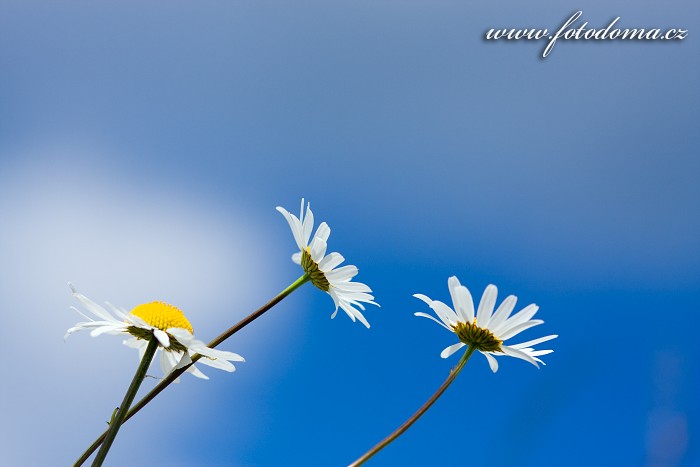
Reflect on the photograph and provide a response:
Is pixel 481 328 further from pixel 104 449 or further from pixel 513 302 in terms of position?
pixel 104 449

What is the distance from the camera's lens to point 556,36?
201 inches

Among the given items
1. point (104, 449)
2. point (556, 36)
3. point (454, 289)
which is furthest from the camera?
point (556, 36)

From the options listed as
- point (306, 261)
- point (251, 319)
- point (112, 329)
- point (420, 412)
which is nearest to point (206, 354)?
point (251, 319)

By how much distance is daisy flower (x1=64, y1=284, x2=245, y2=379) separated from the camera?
0.98 meters

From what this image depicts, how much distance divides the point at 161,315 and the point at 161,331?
13 centimetres

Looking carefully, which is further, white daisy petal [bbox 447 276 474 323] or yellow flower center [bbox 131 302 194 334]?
white daisy petal [bbox 447 276 474 323]

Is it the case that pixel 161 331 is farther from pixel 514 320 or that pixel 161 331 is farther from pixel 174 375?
pixel 514 320

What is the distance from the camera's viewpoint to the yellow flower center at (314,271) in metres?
1.37

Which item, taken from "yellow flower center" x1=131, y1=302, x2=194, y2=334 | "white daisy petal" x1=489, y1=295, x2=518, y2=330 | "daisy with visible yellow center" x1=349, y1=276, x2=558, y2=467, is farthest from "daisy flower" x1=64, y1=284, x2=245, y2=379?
"white daisy petal" x1=489, y1=295, x2=518, y2=330

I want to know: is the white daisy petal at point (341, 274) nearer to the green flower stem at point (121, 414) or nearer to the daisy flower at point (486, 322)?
the daisy flower at point (486, 322)

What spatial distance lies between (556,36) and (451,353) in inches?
174

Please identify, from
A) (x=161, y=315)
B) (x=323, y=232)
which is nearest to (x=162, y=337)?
(x=161, y=315)

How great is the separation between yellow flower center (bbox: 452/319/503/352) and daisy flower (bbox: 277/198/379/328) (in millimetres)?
197

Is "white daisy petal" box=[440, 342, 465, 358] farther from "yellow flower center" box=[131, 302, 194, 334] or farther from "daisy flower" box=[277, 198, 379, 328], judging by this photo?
"yellow flower center" box=[131, 302, 194, 334]
